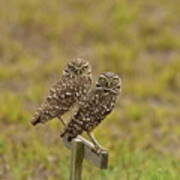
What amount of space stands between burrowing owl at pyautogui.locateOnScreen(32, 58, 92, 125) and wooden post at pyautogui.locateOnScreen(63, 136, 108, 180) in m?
0.30

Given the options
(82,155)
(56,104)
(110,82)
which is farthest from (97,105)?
(56,104)

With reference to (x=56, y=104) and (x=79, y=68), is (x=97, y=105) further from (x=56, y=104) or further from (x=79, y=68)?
(x=56, y=104)

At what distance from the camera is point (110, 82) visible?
6477 mm

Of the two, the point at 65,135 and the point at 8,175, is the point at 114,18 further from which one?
the point at 65,135

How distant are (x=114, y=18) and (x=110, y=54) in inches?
76.6

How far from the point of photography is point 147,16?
16.2m

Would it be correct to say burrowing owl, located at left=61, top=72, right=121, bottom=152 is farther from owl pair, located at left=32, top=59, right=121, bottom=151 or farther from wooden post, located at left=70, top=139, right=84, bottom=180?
wooden post, located at left=70, top=139, right=84, bottom=180

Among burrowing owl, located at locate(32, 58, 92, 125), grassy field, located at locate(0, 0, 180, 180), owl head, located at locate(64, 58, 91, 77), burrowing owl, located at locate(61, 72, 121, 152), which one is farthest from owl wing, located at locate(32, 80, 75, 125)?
grassy field, located at locate(0, 0, 180, 180)

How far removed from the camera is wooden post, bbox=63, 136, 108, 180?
643 cm

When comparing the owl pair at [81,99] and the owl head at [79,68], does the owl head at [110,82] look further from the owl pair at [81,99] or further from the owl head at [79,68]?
the owl head at [79,68]

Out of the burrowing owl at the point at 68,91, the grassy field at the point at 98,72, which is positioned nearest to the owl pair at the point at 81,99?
the burrowing owl at the point at 68,91

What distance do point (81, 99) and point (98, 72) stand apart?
673 centimetres

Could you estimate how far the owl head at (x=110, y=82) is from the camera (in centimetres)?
647

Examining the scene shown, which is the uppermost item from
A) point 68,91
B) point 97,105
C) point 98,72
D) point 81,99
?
point 98,72
